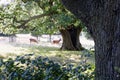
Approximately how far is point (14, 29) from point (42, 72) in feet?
42.2

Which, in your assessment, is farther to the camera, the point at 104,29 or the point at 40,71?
the point at 40,71

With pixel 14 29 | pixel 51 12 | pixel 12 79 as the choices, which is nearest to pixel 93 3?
pixel 12 79

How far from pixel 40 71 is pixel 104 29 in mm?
1126

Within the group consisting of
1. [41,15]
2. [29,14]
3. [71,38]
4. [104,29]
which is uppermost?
[29,14]

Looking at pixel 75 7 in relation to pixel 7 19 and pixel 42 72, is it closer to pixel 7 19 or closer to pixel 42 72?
pixel 42 72

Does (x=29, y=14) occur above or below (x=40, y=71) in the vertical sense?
above

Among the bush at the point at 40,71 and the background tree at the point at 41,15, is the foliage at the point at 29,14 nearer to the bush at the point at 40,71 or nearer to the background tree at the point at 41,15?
the background tree at the point at 41,15

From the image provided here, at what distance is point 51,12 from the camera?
1537cm

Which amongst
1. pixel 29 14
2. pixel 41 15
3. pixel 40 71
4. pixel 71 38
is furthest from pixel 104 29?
pixel 71 38

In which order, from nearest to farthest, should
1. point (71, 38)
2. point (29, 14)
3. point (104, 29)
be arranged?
point (104, 29) < point (29, 14) < point (71, 38)

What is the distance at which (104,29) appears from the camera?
3.32 metres

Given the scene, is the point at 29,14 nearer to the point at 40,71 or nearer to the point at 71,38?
the point at 71,38

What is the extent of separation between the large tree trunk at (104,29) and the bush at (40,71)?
1.53 feet

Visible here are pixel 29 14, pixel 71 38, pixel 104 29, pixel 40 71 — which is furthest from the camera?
pixel 71 38
